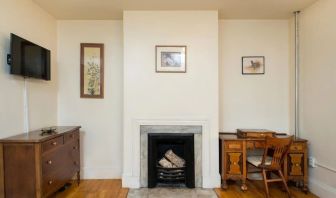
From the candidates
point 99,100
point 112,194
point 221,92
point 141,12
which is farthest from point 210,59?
point 112,194

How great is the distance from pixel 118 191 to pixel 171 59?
6.59 ft

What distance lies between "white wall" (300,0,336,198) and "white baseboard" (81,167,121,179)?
2.90 metres

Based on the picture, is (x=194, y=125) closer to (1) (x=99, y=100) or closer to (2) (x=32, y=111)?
(1) (x=99, y=100)

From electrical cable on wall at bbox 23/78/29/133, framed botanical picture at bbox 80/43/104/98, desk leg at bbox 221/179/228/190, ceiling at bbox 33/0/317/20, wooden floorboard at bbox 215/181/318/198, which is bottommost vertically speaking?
wooden floorboard at bbox 215/181/318/198

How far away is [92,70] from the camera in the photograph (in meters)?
3.92

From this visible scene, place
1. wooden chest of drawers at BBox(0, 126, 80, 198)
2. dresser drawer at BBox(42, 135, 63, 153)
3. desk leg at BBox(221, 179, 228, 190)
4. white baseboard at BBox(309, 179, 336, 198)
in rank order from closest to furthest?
wooden chest of drawers at BBox(0, 126, 80, 198) < dresser drawer at BBox(42, 135, 63, 153) < white baseboard at BBox(309, 179, 336, 198) < desk leg at BBox(221, 179, 228, 190)

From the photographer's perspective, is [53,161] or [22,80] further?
[22,80]

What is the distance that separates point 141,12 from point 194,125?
1.82 metres

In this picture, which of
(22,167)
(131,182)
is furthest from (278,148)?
(22,167)

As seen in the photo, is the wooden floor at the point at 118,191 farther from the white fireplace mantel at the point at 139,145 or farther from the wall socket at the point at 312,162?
the wall socket at the point at 312,162

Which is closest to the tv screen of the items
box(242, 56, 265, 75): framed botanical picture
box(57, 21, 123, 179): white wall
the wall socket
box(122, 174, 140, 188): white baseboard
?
box(57, 21, 123, 179): white wall

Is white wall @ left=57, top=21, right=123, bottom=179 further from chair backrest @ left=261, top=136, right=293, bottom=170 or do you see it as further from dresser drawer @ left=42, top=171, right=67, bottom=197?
chair backrest @ left=261, top=136, right=293, bottom=170

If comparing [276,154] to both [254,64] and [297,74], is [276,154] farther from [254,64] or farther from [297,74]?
[254,64]

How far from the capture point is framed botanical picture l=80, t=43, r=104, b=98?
3910 millimetres
